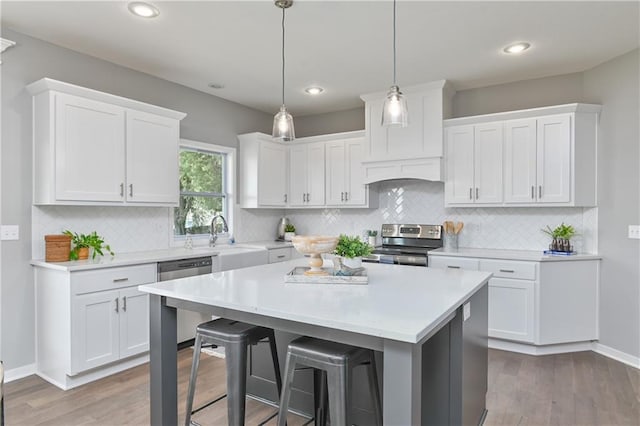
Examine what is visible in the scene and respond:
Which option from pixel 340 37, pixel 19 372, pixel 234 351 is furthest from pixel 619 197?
pixel 19 372

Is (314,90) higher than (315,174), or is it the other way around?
(314,90)

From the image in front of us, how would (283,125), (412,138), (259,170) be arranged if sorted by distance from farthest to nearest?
(259,170)
(412,138)
(283,125)

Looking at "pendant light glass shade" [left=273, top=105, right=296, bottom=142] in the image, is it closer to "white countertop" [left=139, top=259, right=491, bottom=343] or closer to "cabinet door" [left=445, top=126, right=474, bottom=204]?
"white countertop" [left=139, top=259, right=491, bottom=343]

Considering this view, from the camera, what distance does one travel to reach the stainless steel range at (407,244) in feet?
13.3

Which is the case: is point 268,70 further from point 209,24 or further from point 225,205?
point 225,205

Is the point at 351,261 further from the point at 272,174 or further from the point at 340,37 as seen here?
the point at 272,174

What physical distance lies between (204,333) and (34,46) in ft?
9.09

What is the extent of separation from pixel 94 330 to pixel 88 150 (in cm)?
140

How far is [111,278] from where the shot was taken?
3.04 metres

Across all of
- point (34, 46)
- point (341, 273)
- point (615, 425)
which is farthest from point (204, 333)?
point (34, 46)

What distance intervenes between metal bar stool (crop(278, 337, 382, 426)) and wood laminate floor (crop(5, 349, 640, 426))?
Result: 0.78 metres

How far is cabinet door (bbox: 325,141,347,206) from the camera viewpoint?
16.1ft

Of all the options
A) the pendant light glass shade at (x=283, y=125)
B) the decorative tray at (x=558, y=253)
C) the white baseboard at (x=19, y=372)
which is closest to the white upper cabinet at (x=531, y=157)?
the decorative tray at (x=558, y=253)

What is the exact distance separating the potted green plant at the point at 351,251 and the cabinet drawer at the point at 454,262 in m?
1.93
